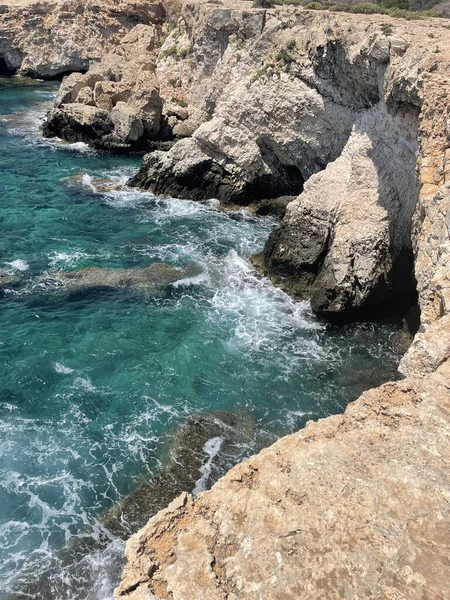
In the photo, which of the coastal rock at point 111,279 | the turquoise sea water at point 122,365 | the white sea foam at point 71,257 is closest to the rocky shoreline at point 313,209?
the turquoise sea water at point 122,365

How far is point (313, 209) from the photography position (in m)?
23.7

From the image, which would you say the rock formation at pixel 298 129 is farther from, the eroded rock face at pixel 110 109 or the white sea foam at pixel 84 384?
the white sea foam at pixel 84 384

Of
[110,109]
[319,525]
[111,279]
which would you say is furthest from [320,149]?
A: [319,525]

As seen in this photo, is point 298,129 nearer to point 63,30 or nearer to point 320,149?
point 320,149

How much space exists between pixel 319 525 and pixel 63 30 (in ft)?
227

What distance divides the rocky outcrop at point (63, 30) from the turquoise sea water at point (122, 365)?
3844 cm

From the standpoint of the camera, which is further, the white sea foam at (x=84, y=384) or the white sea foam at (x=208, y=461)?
the white sea foam at (x=84, y=384)

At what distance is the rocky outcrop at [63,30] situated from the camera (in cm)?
5797

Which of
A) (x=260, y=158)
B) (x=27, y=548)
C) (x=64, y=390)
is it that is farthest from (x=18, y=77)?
(x=27, y=548)

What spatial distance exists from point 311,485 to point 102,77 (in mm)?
47712

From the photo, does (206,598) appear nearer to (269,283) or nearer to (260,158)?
(269,283)

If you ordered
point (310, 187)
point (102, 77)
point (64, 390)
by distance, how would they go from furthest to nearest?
point (102, 77) → point (310, 187) → point (64, 390)

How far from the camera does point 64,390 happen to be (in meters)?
18.1

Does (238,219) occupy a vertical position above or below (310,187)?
below
